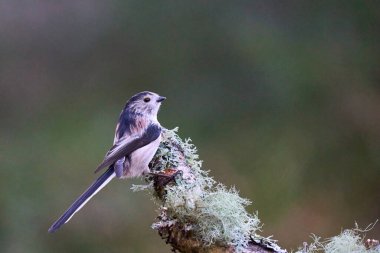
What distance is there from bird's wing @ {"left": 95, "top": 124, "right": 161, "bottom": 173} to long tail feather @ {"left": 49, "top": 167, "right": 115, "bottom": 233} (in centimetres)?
4

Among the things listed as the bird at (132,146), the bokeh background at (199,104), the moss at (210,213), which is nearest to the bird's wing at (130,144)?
the bird at (132,146)

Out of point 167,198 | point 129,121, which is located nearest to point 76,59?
point 129,121

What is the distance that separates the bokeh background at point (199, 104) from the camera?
4.49 metres

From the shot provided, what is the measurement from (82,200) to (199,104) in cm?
292

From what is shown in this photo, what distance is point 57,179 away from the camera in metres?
4.70

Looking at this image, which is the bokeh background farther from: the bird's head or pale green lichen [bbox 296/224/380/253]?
pale green lichen [bbox 296/224/380/253]

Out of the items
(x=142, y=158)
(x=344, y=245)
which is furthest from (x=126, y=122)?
(x=344, y=245)

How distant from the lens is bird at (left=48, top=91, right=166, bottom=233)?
2072 mm

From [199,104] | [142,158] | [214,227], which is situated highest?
[199,104]

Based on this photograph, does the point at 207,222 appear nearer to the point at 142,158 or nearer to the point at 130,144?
the point at 142,158

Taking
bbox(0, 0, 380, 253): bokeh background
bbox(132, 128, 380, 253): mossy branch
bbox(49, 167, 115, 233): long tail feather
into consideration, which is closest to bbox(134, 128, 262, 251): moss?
bbox(132, 128, 380, 253): mossy branch

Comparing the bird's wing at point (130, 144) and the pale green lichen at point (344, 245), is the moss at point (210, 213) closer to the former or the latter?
the pale green lichen at point (344, 245)

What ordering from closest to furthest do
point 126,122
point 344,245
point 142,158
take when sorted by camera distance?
point 344,245 < point 142,158 < point 126,122

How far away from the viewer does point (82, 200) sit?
1975 millimetres
